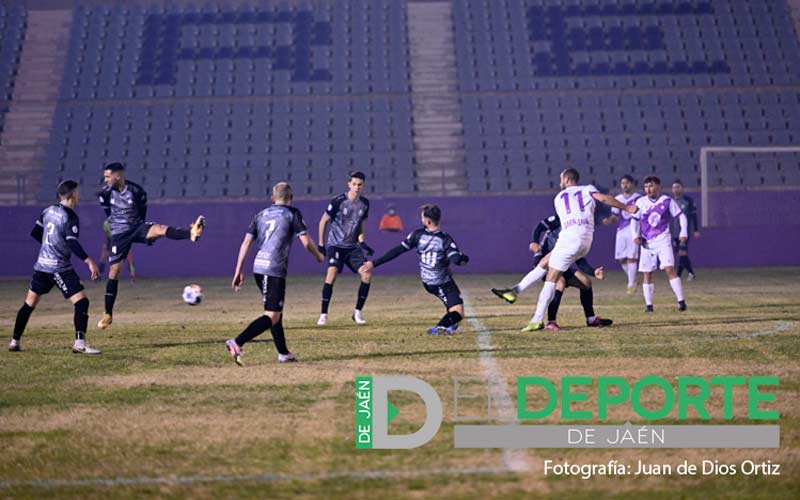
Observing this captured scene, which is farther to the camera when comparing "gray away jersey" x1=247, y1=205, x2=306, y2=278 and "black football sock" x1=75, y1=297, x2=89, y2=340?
"black football sock" x1=75, y1=297, x2=89, y2=340

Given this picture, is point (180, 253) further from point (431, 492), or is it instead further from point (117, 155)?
point (431, 492)

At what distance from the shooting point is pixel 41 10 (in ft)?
135

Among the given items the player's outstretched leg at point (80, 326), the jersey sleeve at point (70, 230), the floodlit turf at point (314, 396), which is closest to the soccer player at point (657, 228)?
the floodlit turf at point (314, 396)

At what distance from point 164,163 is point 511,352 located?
26434 mm

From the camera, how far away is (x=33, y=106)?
37.4 metres

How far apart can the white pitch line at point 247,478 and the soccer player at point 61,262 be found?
20.1ft

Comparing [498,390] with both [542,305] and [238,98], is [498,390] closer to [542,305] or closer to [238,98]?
[542,305]

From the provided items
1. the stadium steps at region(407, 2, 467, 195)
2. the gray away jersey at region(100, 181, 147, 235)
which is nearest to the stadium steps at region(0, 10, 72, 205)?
the stadium steps at region(407, 2, 467, 195)

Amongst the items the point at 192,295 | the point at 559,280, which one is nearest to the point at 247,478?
the point at 559,280

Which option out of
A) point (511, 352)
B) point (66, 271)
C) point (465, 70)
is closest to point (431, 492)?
point (511, 352)

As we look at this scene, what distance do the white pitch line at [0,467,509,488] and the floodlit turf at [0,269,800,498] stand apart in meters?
0.02

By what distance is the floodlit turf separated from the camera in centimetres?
553

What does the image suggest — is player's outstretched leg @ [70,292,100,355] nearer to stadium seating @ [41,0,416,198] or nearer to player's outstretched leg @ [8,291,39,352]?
player's outstretched leg @ [8,291,39,352]

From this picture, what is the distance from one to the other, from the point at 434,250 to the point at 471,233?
19.7 m
